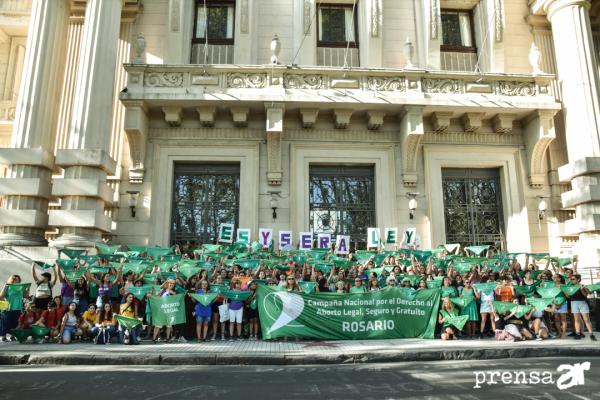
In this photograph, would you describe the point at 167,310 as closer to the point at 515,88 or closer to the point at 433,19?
the point at 515,88

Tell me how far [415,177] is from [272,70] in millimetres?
6842

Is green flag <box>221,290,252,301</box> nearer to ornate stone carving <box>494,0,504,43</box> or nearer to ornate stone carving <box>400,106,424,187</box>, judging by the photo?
ornate stone carving <box>400,106,424,187</box>

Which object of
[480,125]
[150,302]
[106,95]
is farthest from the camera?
[480,125]

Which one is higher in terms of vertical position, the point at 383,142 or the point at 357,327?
the point at 383,142

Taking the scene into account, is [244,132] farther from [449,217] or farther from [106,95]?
[449,217]

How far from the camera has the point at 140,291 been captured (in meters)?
10.6

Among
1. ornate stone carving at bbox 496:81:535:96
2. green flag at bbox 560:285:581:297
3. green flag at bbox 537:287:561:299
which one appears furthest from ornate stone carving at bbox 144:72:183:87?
green flag at bbox 560:285:581:297

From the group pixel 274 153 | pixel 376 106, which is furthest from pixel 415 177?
pixel 274 153

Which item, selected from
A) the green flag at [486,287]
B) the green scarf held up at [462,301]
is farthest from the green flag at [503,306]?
the green scarf held up at [462,301]

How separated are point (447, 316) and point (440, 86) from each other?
9.51 meters

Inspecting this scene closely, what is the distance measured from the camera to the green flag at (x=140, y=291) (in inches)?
417

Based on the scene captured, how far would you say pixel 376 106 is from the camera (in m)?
16.3

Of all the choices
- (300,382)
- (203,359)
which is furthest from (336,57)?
(300,382)

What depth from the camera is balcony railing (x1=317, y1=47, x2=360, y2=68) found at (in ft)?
59.6
